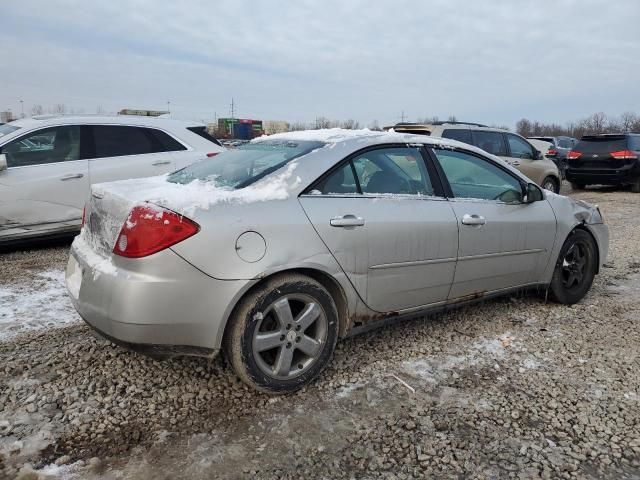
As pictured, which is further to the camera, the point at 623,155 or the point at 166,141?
the point at 623,155

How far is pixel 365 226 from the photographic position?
299 cm

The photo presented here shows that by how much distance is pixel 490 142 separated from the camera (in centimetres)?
977

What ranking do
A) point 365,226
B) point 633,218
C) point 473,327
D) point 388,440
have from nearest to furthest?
point 388,440 < point 365,226 < point 473,327 < point 633,218

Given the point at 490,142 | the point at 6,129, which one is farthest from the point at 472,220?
the point at 490,142

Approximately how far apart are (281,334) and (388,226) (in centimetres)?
92

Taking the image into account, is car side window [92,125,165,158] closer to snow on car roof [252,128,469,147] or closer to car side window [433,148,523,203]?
snow on car roof [252,128,469,147]

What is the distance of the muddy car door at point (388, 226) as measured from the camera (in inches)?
115

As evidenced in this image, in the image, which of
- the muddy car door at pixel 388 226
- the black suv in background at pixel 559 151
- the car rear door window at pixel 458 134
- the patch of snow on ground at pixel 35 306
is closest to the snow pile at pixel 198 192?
the muddy car door at pixel 388 226

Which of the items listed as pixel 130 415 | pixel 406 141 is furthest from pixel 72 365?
pixel 406 141

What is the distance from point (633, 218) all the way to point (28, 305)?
9.83 metres

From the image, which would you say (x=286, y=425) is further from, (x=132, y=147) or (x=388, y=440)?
(x=132, y=147)

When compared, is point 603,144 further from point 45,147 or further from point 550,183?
point 45,147

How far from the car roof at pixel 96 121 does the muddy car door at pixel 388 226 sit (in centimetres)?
421

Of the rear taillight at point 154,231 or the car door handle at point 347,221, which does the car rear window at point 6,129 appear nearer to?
the rear taillight at point 154,231
